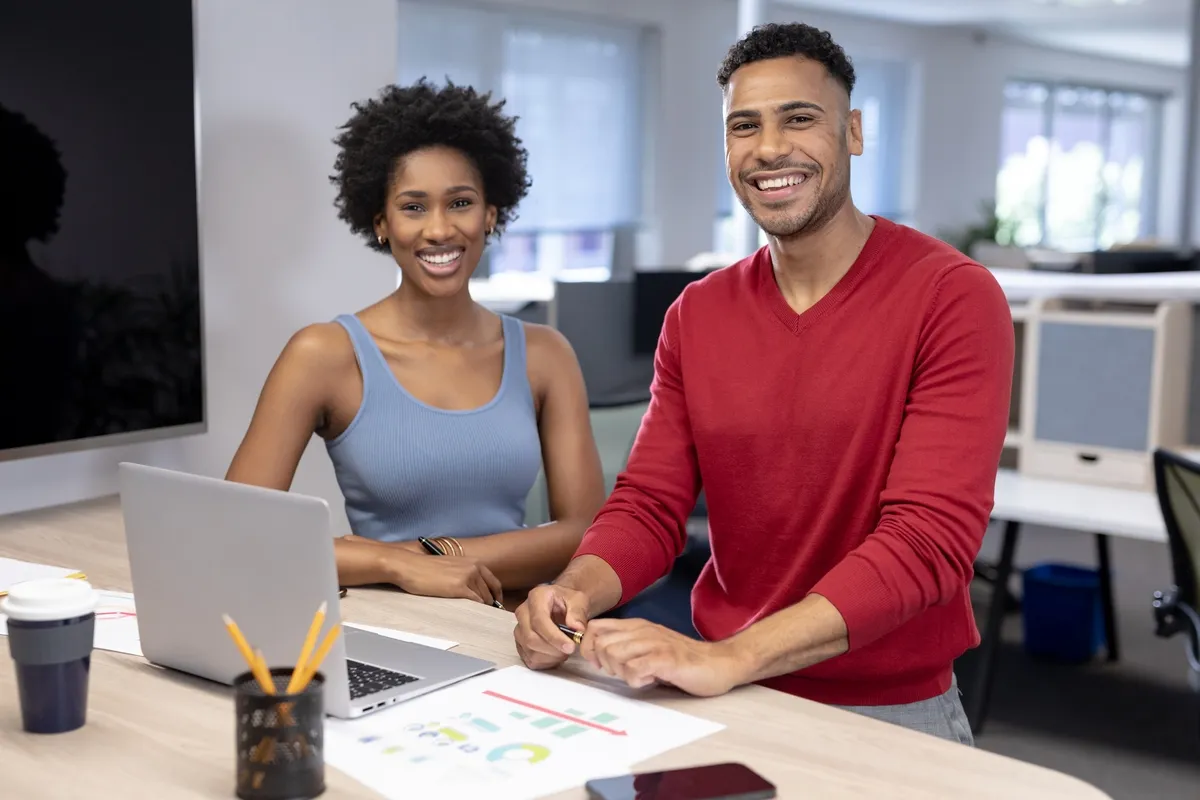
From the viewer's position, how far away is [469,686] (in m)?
1.32

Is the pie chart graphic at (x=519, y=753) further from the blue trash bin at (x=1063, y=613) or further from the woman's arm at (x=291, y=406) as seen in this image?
the blue trash bin at (x=1063, y=613)

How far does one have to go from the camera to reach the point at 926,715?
157 cm

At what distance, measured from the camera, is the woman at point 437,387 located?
199cm

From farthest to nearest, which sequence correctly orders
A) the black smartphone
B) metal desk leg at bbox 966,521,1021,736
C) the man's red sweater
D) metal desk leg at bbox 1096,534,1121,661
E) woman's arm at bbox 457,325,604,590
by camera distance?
metal desk leg at bbox 1096,534,1121,661 < metal desk leg at bbox 966,521,1021,736 < woman's arm at bbox 457,325,604,590 < the man's red sweater < the black smartphone

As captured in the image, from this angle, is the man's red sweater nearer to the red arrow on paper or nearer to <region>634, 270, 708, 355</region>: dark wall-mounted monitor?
the red arrow on paper

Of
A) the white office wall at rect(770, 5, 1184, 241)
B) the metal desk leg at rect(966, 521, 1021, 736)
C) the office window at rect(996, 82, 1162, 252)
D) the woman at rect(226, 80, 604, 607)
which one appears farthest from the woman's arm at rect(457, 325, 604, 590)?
the office window at rect(996, 82, 1162, 252)

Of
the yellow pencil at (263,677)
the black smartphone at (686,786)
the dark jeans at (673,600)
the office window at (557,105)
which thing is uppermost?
the office window at (557,105)

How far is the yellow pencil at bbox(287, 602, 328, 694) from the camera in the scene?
1065 millimetres

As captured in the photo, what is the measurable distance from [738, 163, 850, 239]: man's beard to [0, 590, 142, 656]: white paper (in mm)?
852

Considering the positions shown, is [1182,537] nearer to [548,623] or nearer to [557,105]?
[548,623]

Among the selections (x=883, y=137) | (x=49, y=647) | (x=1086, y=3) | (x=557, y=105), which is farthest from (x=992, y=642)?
(x=883, y=137)

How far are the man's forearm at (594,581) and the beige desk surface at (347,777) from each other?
119mm

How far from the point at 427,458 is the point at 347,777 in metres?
0.95

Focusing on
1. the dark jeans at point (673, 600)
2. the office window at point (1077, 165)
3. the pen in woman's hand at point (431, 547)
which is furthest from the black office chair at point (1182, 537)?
the office window at point (1077, 165)
